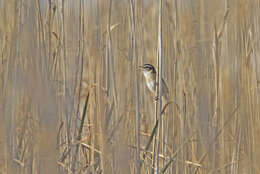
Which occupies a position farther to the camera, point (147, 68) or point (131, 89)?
point (147, 68)

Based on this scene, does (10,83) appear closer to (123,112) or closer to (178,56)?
(123,112)

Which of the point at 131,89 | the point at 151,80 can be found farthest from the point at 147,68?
the point at 131,89

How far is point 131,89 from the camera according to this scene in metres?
1.63

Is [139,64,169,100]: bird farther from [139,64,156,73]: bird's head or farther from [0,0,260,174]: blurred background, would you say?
[0,0,260,174]: blurred background

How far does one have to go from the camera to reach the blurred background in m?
1.38

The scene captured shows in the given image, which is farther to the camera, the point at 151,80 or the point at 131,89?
the point at 151,80

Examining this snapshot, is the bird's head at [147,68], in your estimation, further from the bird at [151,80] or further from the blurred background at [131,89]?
the blurred background at [131,89]

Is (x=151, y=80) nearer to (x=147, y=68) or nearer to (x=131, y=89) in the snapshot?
(x=147, y=68)

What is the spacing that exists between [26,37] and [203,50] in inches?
33.3

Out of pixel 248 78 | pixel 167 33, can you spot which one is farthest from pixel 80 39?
pixel 248 78

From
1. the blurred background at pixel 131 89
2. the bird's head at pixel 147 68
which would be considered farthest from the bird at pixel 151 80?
the blurred background at pixel 131 89

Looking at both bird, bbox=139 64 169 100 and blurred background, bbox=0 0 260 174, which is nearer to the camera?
blurred background, bbox=0 0 260 174

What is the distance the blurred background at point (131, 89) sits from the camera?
1376 mm

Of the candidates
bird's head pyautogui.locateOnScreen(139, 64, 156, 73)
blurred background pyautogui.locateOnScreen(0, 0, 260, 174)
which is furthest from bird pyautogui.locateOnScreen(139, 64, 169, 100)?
blurred background pyautogui.locateOnScreen(0, 0, 260, 174)
